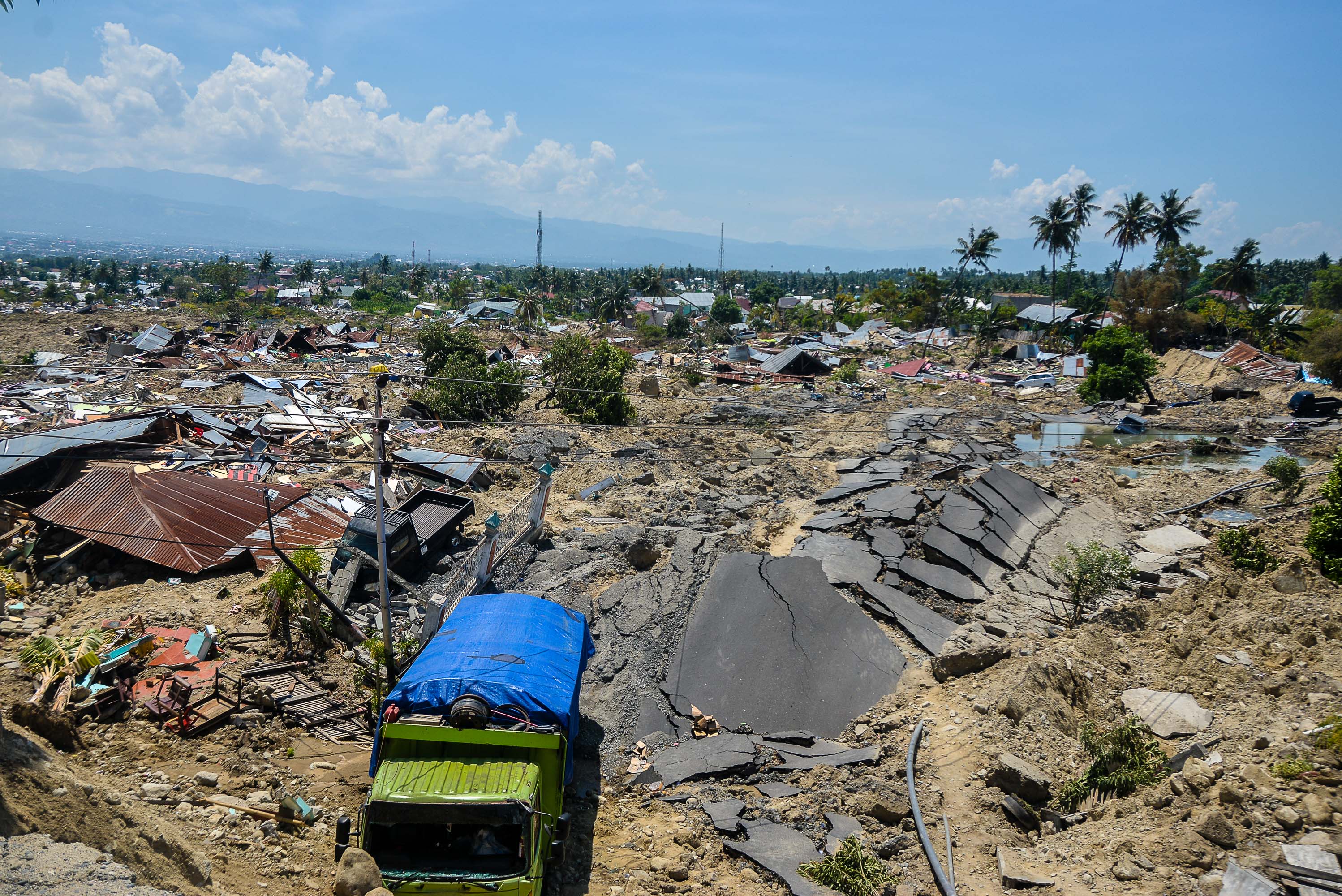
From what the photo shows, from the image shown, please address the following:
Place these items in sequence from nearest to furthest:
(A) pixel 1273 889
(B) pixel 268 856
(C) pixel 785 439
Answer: (A) pixel 1273 889 < (B) pixel 268 856 < (C) pixel 785 439

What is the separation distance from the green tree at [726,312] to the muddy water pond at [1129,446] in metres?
39.7

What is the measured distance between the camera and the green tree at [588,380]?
77.9 feet

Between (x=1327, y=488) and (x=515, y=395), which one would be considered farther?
(x=515, y=395)

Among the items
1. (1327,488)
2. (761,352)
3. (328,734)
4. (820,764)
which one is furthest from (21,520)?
(761,352)

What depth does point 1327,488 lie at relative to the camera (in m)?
11.0

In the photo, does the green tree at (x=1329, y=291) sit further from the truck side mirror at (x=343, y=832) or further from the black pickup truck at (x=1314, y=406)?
the truck side mirror at (x=343, y=832)

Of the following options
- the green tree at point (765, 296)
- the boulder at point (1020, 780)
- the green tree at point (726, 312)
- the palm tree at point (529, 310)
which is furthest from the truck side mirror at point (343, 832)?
the green tree at point (765, 296)

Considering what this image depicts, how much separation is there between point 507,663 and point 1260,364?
4112 cm

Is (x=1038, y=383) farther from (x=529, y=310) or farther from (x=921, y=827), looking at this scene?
(x=529, y=310)

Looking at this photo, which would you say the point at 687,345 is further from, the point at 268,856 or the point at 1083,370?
the point at 268,856

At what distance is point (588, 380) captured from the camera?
24.3 metres

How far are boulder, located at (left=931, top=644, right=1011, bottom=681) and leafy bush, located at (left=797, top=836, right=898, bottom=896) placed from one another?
10.8 ft

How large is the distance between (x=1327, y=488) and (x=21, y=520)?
21.3 m

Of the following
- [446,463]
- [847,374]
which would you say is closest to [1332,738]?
[446,463]
